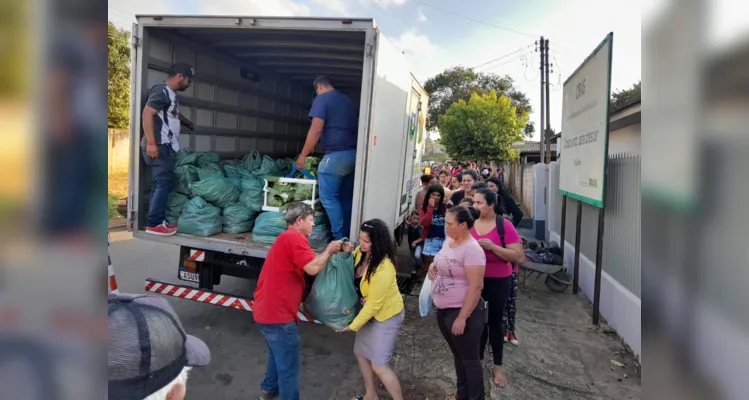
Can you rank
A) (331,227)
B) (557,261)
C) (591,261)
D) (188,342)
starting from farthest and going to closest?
(557,261) → (591,261) → (331,227) → (188,342)

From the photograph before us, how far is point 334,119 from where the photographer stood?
173 inches

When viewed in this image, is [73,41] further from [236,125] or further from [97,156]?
[236,125]

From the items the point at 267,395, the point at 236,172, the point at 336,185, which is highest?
the point at 236,172

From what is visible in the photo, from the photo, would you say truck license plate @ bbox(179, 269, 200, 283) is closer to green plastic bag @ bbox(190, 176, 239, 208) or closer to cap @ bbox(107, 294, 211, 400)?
green plastic bag @ bbox(190, 176, 239, 208)

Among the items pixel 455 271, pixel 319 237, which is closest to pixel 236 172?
pixel 319 237

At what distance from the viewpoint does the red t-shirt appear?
2889mm

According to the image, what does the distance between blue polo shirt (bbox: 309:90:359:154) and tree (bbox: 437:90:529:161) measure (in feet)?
60.3

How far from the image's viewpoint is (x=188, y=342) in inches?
51.0

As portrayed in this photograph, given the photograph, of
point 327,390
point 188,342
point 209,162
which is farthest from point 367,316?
point 209,162

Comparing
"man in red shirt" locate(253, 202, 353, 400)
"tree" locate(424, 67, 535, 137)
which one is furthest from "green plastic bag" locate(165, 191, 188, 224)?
"tree" locate(424, 67, 535, 137)

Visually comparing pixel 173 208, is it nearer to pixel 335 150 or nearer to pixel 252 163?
pixel 252 163

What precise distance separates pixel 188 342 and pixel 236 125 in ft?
→ 17.4

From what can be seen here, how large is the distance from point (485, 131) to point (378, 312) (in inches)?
795

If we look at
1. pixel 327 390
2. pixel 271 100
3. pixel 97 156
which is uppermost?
pixel 271 100
